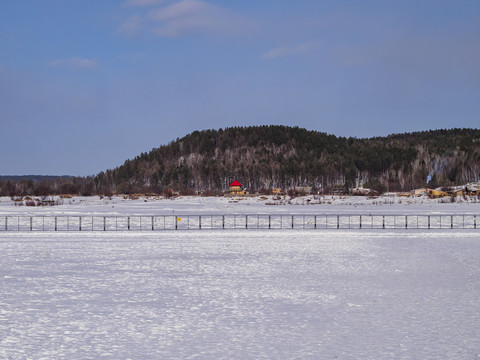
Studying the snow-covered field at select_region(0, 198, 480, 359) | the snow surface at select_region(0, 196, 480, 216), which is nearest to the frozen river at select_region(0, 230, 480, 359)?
the snow-covered field at select_region(0, 198, 480, 359)

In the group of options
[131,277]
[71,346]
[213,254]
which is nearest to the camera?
[71,346]

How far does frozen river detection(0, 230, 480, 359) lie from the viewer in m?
11.5

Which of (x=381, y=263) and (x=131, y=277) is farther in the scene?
(x=381, y=263)

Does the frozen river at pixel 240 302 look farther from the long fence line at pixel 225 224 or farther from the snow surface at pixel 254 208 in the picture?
the snow surface at pixel 254 208

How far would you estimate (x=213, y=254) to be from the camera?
87.9 ft

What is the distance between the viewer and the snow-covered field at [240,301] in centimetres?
1147

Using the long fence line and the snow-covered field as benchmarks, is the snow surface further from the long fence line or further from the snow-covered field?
the snow-covered field

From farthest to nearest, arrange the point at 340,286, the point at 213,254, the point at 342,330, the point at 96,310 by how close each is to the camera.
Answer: the point at 213,254
the point at 340,286
the point at 96,310
the point at 342,330

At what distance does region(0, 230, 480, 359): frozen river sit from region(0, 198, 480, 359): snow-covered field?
4 cm

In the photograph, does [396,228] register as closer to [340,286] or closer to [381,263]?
[381,263]

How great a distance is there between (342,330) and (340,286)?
579 centimetres

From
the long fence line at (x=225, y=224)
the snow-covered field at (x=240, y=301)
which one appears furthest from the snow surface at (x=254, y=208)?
the snow-covered field at (x=240, y=301)

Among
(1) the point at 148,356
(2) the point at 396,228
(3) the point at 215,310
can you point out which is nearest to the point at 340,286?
(3) the point at 215,310

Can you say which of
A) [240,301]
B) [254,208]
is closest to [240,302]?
[240,301]
